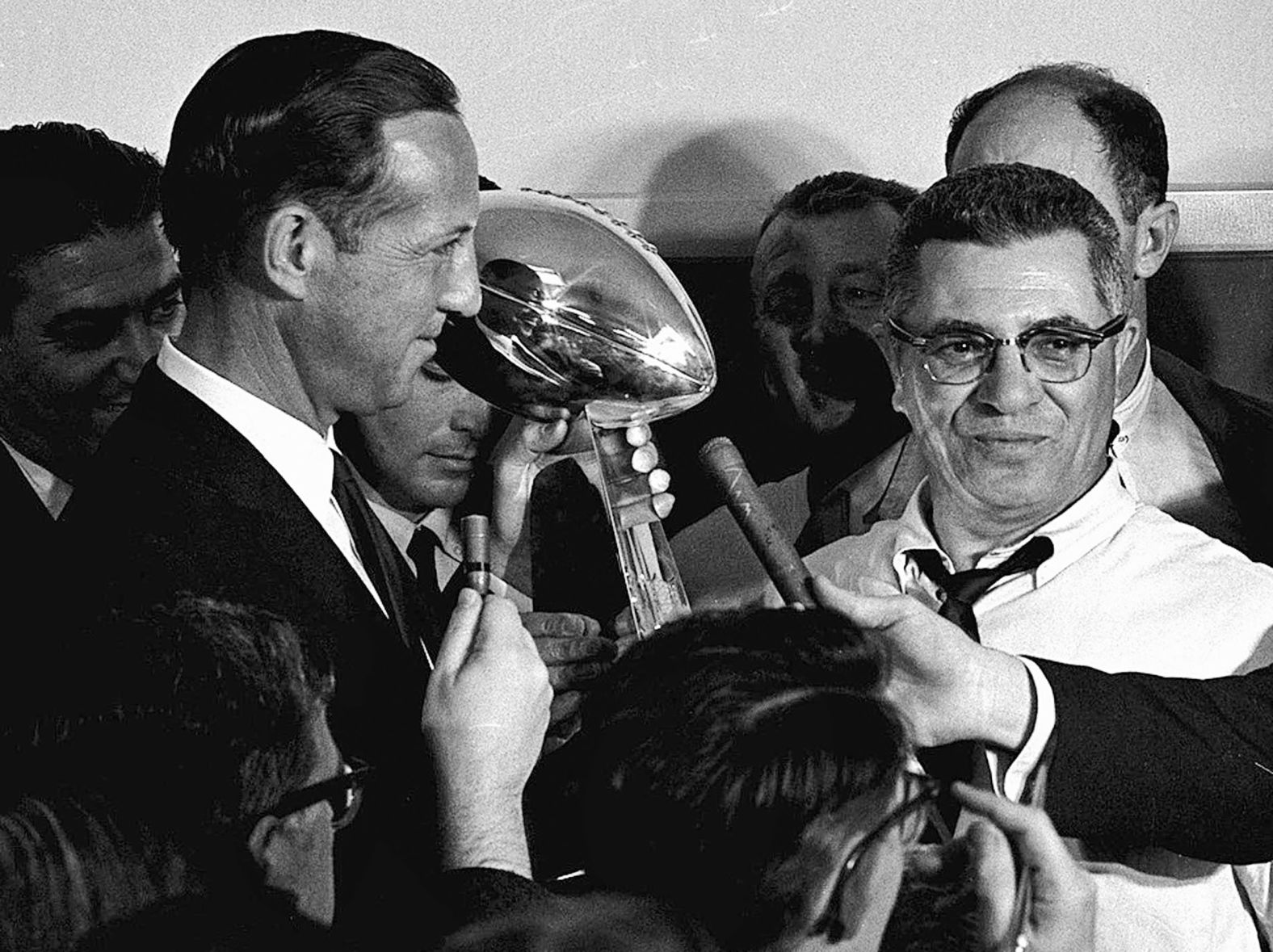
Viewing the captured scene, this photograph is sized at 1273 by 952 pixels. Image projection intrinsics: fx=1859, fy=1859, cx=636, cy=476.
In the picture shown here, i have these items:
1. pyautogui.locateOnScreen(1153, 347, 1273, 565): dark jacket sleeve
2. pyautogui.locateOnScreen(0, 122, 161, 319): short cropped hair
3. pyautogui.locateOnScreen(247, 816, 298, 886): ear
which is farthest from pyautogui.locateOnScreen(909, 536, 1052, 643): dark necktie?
pyautogui.locateOnScreen(0, 122, 161, 319): short cropped hair

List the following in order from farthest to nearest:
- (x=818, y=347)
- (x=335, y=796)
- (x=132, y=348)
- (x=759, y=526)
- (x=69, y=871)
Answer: (x=818, y=347)
(x=132, y=348)
(x=759, y=526)
(x=335, y=796)
(x=69, y=871)

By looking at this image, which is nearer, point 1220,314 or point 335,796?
point 335,796

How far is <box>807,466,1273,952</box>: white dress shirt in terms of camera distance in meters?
1.47

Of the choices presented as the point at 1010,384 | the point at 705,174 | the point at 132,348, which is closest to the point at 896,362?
the point at 1010,384

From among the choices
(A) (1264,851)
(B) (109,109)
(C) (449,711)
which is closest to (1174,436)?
(A) (1264,851)

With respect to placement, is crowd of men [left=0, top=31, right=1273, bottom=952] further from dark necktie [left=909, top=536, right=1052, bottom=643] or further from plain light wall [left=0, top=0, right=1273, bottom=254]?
plain light wall [left=0, top=0, right=1273, bottom=254]

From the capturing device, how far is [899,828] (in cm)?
96

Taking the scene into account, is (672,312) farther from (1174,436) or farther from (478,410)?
(1174,436)

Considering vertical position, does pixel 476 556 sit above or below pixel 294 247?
below

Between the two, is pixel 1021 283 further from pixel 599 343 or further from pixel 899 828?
pixel 899 828

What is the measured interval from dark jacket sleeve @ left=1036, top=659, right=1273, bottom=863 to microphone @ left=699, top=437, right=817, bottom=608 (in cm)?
20

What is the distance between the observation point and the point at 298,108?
4.29 ft

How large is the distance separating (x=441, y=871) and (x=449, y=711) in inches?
4.1

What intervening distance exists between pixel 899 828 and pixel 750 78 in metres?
1.79
